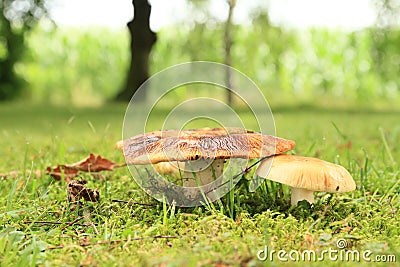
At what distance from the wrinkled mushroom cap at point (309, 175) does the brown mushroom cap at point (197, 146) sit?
0.09 m

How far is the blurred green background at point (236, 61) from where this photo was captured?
29.3ft

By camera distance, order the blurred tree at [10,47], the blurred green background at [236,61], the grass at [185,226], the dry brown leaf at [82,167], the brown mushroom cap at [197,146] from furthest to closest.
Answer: the blurred green background at [236,61] < the blurred tree at [10,47] < the dry brown leaf at [82,167] < the brown mushroom cap at [197,146] < the grass at [185,226]

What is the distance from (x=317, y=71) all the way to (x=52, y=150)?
8036 mm

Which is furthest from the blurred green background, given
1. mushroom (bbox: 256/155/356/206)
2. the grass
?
mushroom (bbox: 256/155/356/206)

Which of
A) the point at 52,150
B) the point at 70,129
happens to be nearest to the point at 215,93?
the point at 70,129

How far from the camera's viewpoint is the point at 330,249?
Result: 188 cm

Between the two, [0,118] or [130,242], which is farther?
[0,118]

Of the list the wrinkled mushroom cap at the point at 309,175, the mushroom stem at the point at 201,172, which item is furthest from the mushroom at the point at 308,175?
the mushroom stem at the point at 201,172

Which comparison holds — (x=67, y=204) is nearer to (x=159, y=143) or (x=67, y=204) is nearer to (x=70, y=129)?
(x=159, y=143)

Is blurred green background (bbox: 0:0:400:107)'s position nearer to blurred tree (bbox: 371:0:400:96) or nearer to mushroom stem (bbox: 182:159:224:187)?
blurred tree (bbox: 371:0:400:96)

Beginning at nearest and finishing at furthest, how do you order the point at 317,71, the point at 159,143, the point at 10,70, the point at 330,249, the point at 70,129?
the point at 330,249 → the point at 159,143 → the point at 70,129 → the point at 10,70 → the point at 317,71

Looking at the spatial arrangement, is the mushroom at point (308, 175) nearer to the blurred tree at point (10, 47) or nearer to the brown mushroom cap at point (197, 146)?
the brown mushroom cap at point (197, 146)

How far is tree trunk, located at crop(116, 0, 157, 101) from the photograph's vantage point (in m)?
8.52

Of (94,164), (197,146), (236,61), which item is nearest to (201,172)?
(197,146)
